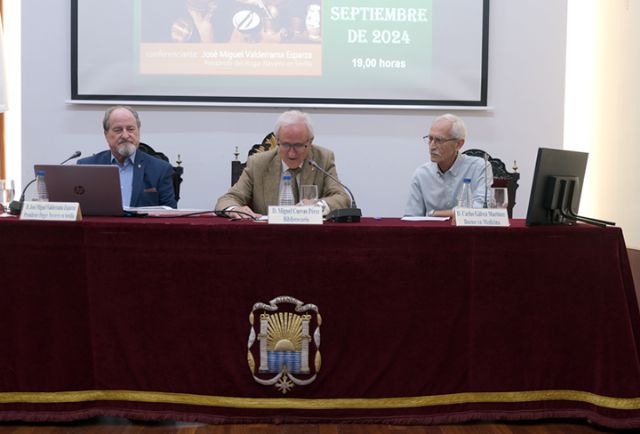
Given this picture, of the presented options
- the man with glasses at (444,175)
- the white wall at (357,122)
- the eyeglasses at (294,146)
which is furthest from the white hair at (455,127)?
the white wall at (357,122)

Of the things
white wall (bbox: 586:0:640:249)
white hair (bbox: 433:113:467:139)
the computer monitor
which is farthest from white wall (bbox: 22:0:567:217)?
the computer monitor

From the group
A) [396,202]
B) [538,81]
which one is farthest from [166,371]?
[538,81]

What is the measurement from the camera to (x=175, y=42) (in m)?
4.39

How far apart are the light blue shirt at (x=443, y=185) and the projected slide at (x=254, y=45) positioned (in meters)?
1.33

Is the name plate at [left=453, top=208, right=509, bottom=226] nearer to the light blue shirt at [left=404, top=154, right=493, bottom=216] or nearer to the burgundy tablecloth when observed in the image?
the burgundy tablecloth

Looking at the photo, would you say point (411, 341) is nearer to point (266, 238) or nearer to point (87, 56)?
point (266, 238)

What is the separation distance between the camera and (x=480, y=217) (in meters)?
2.21

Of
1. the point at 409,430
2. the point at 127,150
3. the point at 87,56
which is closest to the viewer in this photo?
the point at 409,430

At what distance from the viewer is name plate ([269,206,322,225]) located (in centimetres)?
217

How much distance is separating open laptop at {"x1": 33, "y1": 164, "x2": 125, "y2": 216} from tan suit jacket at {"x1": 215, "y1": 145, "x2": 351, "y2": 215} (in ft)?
2.38

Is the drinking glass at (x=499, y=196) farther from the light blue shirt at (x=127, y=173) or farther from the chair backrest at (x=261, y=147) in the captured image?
the light blue shirt at (x=127, y=173)

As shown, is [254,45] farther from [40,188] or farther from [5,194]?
[40,188]

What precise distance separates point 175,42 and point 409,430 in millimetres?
3142

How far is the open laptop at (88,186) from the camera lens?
2330 millimetres
